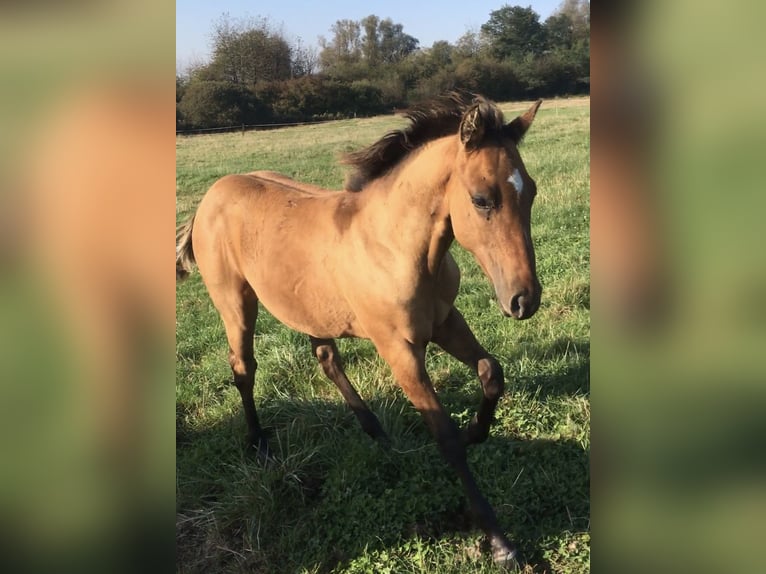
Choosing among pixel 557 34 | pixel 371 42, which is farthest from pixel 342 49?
pixel 557 34

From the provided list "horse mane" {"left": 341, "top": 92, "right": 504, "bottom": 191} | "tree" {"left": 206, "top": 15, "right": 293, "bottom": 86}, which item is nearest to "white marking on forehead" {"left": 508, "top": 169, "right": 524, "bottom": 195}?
"horse mane" {"left": 341, "top": 92, "right": 504, "bottom": 191}

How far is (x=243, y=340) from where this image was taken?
336cm

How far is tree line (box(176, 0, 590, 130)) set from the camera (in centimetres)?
980

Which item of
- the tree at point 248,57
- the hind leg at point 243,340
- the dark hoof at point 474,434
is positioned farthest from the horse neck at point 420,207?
the tree at point 248,57

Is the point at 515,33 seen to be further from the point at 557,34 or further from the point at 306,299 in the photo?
the point at 306,299

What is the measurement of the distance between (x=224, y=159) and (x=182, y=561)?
364 inches

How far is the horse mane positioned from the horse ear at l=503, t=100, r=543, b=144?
0.42 ft

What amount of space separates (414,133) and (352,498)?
1.85m
